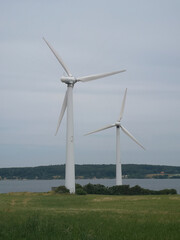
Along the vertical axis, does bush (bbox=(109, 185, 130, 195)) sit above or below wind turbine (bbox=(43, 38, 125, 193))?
below

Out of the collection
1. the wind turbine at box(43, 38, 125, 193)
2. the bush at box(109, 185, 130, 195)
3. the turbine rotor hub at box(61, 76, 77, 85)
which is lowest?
the bush at box(109, 185, 130, 195)

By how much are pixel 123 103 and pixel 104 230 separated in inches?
2060

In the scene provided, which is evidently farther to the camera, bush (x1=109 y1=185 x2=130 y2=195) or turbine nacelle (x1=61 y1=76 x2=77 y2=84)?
bush (x1=109 y1=185 x2=130 y2=195)

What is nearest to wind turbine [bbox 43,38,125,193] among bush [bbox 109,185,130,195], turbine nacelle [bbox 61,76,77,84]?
turbine nacelle [bbox 61,76,77,84]

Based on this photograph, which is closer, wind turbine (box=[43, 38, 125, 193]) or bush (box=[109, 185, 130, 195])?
wind turbine (box=[43, 38, 125, 193])

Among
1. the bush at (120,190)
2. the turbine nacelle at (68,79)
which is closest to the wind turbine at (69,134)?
the turbine nacelle at (68,79)

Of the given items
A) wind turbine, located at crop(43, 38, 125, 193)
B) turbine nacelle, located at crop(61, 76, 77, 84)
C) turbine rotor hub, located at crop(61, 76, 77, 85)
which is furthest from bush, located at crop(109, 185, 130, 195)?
turbine nacelle, located at crop(61, 76, 77, 84)

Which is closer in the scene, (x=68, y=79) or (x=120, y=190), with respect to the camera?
(x=68, y=79)

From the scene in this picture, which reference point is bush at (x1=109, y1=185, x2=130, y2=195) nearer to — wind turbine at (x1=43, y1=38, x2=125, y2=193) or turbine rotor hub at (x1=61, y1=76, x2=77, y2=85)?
wind turbine at (x1=43, y1=38, x2=125, y2=193)

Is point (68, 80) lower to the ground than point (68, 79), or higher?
lower

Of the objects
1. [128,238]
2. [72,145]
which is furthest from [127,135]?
[128,238]

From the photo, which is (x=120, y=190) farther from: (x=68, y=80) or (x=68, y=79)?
(x=68, y=79)

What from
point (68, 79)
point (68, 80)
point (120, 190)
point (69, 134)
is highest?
point (68, 79)

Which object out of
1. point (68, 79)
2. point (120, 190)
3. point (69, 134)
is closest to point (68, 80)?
point (68, 79)
